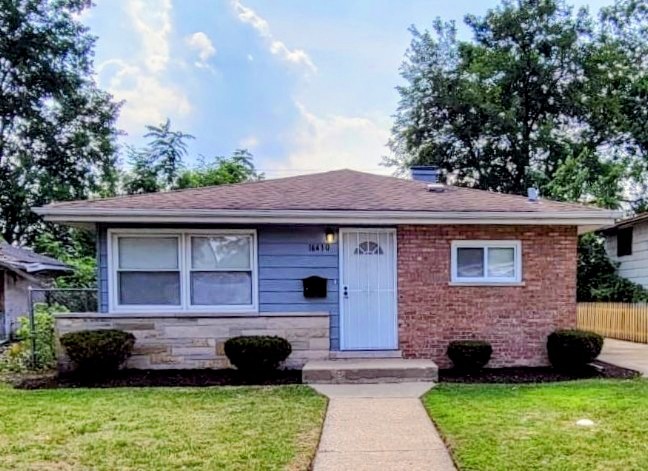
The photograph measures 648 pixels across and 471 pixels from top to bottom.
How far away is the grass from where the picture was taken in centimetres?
427

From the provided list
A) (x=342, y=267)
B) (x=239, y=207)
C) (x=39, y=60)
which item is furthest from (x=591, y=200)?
(x=39, y=60)

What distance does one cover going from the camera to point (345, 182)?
10.7m

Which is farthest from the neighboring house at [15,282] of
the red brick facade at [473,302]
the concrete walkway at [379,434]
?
the concrete walkway at [379,434]

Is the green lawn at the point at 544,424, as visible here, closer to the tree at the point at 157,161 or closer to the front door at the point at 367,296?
the front door at the point at 367,296

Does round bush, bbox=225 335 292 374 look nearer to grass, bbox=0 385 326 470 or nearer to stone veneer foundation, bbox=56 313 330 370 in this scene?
stone veneer foundation, bbox=56 313 330 370

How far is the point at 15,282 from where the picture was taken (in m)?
15.0

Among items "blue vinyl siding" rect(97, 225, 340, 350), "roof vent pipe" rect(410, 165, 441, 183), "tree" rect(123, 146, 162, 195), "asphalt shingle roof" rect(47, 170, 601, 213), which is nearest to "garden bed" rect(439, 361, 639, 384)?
"blue vinyl siding" rect(97, 225, 340, 350)

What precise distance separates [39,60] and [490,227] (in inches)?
774

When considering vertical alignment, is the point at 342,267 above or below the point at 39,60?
below

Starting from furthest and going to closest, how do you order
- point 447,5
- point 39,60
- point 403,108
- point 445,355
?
point 403,108, point 447,5, point 39,60, point 445,355

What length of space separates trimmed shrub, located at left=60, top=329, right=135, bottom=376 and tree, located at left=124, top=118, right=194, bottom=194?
14.5m

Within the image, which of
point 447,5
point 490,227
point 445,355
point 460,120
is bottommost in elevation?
point 445,355

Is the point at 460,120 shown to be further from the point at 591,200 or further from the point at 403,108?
the point at 591,200

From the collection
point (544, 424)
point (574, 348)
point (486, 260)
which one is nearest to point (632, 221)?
point (486, 260)
